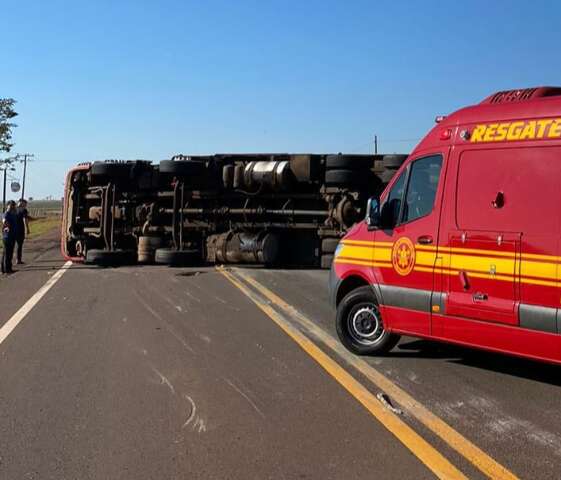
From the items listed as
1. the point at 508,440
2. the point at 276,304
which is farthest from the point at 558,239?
the point at 276,304

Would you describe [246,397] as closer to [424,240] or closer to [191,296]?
[424,240]

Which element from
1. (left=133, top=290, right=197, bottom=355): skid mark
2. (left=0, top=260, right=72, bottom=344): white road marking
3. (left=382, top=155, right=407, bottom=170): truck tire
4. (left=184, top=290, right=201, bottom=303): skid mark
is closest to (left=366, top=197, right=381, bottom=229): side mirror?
(left=133, top=290, right=197, bottom=355): skid mark

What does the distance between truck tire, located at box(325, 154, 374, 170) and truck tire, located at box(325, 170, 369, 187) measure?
151mm

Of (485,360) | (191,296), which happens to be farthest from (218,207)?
(485,360)

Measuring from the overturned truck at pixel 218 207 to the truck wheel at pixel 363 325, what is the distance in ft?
28.9

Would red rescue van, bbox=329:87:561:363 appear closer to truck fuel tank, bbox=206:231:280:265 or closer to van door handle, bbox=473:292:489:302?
van door handle, bbox=473:292:489:302

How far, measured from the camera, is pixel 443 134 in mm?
6359

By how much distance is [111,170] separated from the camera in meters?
17.4

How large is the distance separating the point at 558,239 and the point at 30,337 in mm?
6116

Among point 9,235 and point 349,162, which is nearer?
point 349,162

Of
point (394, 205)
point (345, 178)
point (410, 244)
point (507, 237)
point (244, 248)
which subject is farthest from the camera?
point (244, 248)

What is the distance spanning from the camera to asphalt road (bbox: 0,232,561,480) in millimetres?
4211

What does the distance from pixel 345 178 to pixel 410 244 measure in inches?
374

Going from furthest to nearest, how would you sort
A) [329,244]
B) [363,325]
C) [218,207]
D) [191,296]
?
[218,207], [329,244], [191,296], [363,325]
